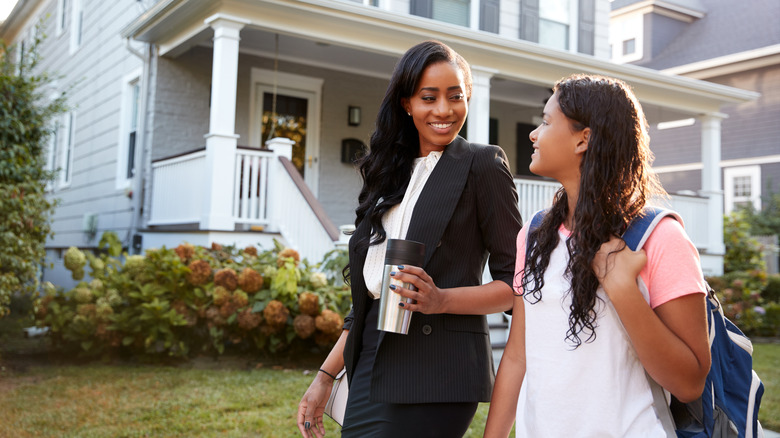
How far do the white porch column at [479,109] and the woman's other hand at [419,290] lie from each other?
306 inches

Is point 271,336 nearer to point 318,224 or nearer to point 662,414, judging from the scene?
point 318,224

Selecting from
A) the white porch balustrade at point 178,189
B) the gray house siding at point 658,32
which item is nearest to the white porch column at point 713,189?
the white porch balustrade at point 178,189

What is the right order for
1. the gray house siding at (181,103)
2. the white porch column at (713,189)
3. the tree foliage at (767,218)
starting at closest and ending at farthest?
the gray house siding at (181,103), the white porch column at (713,189), the tree foliage at (767,218)

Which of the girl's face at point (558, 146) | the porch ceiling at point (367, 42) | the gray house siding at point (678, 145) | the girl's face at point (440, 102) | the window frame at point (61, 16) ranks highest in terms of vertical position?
the window frame at point (61, 16)

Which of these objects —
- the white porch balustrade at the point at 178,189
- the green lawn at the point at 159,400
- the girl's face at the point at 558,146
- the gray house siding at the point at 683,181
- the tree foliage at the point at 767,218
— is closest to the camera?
the girl's face at the point at 558,146

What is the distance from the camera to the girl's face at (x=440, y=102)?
1791 millimetres

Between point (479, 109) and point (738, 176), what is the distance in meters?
11.4

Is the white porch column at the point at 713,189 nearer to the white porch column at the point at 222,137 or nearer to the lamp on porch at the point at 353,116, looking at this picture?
the lamp on porch at the point at 353,116

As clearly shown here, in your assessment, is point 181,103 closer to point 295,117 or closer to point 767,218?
point 295,117

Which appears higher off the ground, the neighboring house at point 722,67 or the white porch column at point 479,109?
the neighboring house at point 722,67

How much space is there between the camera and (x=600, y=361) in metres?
1.33

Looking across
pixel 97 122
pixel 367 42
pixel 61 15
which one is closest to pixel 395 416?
pixel 367 42

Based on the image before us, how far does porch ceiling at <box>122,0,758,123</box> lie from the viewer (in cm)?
799

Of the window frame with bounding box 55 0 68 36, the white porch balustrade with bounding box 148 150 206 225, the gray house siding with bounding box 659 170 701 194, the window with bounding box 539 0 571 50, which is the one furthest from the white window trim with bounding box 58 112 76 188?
the gray house siding with bounding box 659 170 701 194
